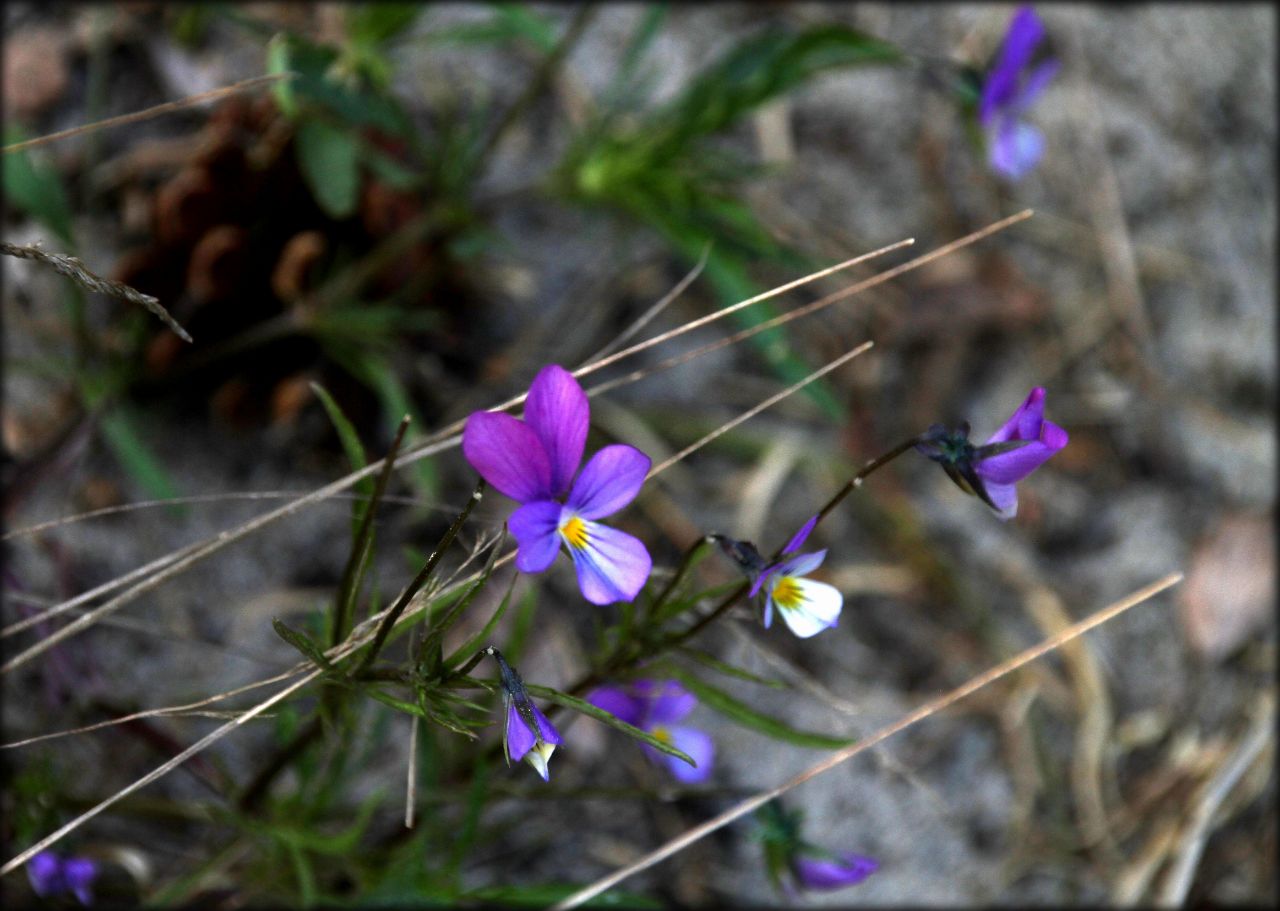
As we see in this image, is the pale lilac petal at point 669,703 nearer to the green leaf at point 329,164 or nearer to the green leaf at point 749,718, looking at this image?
the green leaf at point 749,718

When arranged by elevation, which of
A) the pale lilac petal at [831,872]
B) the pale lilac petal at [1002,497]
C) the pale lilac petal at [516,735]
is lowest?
the pale lilac petal at [831,872]

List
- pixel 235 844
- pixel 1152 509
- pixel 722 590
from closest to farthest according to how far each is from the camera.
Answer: pixel 722 590 < pixel 235 844 < pixel 1152 509

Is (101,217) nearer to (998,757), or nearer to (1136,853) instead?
(998,757)

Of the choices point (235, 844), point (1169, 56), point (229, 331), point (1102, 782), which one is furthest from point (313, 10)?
point (1102, 782)

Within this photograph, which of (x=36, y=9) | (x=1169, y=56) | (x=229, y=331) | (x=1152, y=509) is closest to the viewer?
(x=229, y=331)

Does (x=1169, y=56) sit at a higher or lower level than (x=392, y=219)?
lower

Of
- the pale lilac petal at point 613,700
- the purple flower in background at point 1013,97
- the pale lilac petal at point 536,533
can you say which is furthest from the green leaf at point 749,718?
the purple flower in background at point 1013,97

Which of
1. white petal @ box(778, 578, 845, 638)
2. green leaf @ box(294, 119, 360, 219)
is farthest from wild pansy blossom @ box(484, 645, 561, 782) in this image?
green leaf @ box(294, 119, 360, 219)
